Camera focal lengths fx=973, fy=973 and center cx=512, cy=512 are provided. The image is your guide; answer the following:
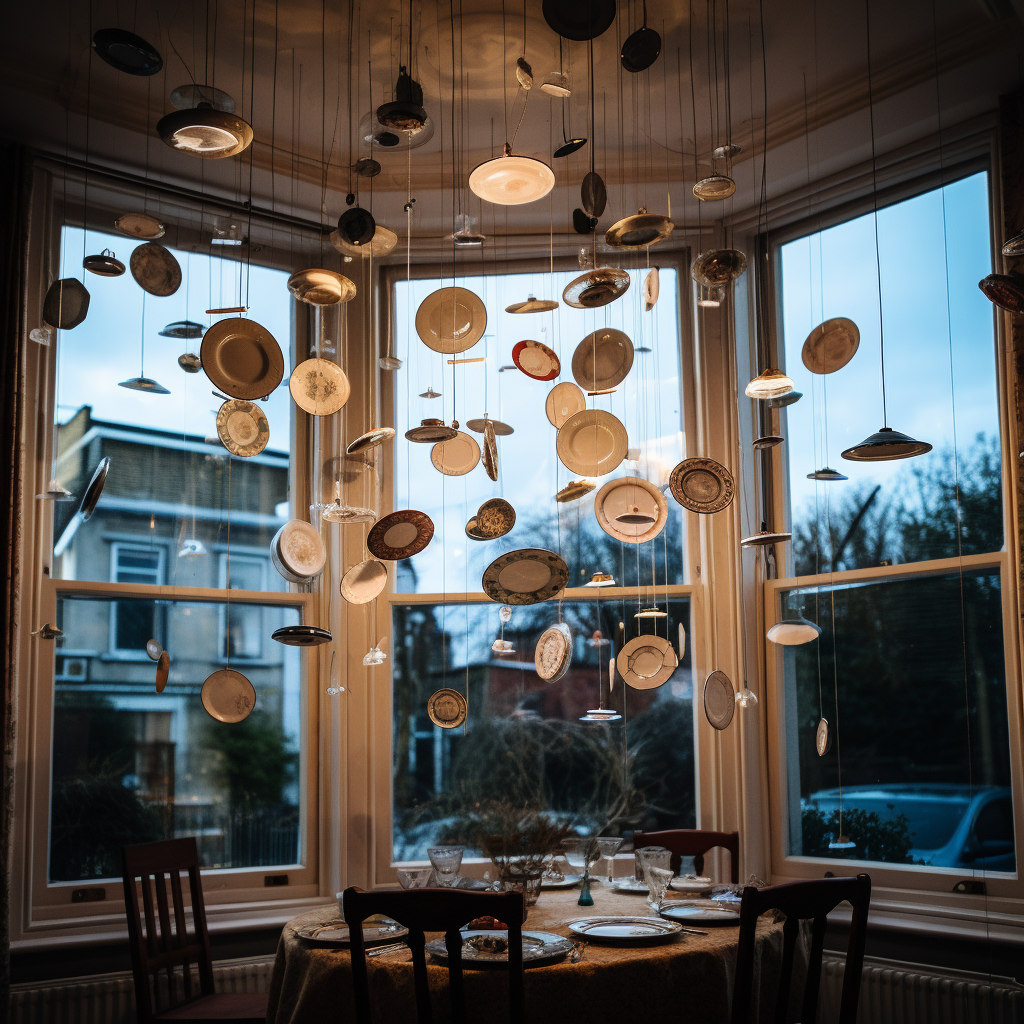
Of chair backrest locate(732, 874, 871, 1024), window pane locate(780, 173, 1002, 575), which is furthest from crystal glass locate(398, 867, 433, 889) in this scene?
window pane locate(780, 173, 1002, 575)

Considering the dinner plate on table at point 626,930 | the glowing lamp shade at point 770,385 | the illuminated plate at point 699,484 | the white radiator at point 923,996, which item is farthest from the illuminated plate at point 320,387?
the white radiator at point 923,996

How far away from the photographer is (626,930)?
2.93 m

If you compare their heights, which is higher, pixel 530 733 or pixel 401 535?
pixel 401 535

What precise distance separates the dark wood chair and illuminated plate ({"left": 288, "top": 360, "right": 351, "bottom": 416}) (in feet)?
6.05

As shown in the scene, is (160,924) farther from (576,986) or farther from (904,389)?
(904,389)

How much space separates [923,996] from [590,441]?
Result: 8.46 ft

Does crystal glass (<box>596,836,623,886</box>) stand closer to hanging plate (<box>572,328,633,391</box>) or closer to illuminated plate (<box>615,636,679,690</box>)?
illuminated plate (<box>615,636,679,690</box>)

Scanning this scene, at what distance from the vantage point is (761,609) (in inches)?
191

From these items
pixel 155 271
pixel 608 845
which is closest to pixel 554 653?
pixel 608 845

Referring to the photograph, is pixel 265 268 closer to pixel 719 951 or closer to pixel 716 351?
pixel 716 351

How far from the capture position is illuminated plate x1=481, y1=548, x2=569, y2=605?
13.6 ft

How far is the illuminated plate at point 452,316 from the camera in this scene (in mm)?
4250

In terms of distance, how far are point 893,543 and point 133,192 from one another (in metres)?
3.98

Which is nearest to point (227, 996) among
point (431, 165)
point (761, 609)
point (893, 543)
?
point (761, 609)
